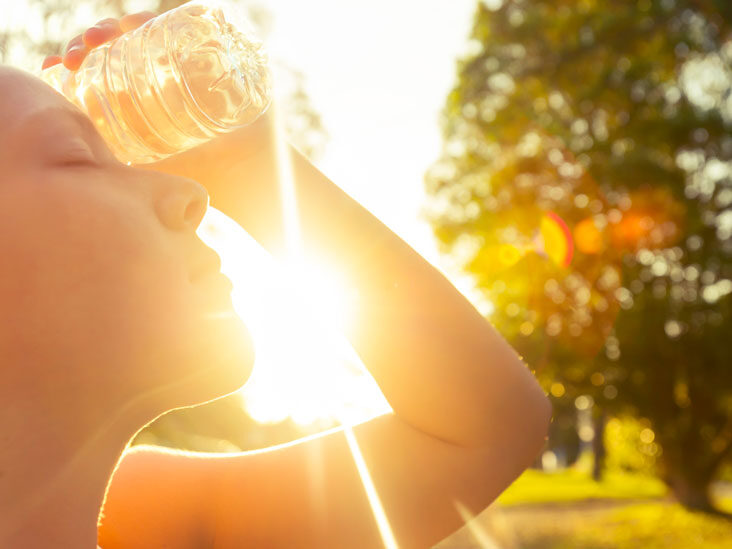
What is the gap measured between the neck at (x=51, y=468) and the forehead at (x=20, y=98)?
1.55 feet

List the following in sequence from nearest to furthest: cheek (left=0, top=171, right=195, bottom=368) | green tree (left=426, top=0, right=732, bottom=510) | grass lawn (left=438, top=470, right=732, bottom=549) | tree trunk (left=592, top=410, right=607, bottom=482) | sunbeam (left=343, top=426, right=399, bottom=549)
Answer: cheek (left=0, top=171, right=195, bottom=368)
sunbeam (left=343, top=426, right=399, bottom=549)
grass lawn (left=438, top=470, right=732, bottom=549)
green tree (left=426, top=0, right=732, bottom=510)
tree trunk (left=592, top=410, right=607, bottom=482)

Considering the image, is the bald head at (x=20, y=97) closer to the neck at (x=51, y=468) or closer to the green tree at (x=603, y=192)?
the neck at (x=51, y=468)

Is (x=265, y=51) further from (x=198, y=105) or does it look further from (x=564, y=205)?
(x=564, y=205)

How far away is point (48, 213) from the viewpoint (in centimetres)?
136

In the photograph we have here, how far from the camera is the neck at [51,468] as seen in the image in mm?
1324

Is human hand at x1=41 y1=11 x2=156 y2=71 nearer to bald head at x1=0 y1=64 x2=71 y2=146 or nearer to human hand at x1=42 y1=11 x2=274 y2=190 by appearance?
human hand at x1=42 y1=11 x2=274 y2=190

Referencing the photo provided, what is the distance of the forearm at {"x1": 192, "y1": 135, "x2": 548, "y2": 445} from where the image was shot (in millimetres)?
1850

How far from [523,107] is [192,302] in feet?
58.3

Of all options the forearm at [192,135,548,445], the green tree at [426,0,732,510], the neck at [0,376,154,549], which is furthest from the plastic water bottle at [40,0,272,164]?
the green tree at [426,0,732,510]

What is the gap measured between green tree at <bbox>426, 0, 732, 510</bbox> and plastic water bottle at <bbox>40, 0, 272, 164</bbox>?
15823 millimetres

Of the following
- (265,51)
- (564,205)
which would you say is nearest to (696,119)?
(564,205)

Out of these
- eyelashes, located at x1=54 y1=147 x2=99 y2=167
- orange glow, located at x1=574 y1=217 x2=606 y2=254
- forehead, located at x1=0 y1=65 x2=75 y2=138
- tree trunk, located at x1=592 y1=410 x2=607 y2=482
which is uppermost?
forehead, located at x1=0 y1=65 x2=75 y2=138

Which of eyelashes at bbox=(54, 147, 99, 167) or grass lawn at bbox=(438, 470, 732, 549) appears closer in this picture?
eyelashes at bbox=(54, 147, 99, 167)

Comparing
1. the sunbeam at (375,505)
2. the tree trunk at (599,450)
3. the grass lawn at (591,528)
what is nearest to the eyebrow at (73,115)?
the sunbeam at (375,505)
